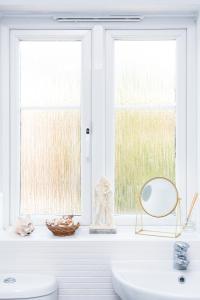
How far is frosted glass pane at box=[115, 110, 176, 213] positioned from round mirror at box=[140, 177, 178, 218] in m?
0.11

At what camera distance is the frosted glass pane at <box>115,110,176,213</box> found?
210 centimetres

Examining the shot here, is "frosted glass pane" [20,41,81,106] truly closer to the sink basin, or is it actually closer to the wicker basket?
the wicker basket

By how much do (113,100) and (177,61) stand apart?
422 millimetres

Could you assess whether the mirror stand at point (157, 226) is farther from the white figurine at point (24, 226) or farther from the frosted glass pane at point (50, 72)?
the frosted glass pane at point (50, 72)

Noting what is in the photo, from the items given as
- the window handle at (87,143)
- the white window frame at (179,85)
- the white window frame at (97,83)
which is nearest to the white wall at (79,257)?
the white window frame at (97,83)

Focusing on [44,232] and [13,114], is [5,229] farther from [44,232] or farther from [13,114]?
[13,114]

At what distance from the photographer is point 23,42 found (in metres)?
2.11

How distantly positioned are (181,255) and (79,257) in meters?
0.50

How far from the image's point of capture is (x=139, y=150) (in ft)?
6.93

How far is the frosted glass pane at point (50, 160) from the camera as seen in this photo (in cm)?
211

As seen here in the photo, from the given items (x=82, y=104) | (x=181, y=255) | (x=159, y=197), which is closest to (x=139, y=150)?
(x=159, y=197)
